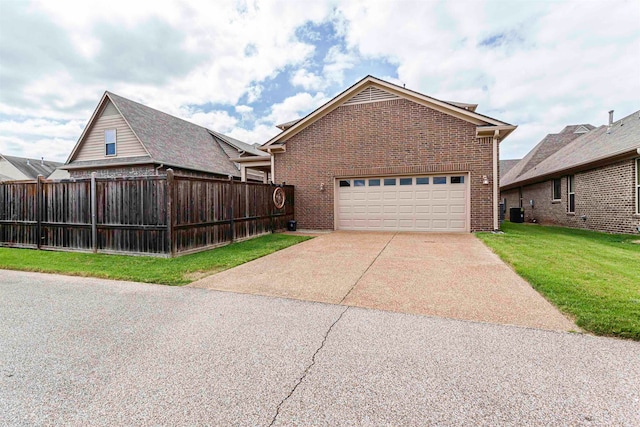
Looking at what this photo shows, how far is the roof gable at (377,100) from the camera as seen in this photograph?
1134 cm

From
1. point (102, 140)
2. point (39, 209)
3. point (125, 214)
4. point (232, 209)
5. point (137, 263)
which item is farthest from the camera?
point (102, 140)

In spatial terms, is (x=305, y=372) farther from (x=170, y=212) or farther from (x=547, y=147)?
(x=547, y=147)

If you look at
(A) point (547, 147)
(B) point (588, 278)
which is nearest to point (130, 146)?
(B) point (588, 278)

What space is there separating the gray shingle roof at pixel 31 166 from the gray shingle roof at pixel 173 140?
21.5 metres

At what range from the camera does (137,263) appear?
22.7ft

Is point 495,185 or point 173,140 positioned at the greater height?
point 173,140

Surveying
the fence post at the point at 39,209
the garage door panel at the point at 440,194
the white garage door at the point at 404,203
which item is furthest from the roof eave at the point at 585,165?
the fence post at the point at 39,209

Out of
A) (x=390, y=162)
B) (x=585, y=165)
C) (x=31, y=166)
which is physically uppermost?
(x=31, y=166)

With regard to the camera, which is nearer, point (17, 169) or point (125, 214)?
point (125, 214)

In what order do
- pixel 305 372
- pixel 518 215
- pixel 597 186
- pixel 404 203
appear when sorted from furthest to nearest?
pixel 518 215
pixel 404 203
pixel 597 186
pixel 305 372

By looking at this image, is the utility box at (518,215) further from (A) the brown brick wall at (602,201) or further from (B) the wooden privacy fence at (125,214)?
(B) the wooden privacy fence at (125,214)

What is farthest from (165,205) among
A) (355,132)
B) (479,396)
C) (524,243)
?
(524,243)

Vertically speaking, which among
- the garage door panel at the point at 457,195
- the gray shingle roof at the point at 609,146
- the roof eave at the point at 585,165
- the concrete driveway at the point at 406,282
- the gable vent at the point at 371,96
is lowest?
the concrete driveway at the point at 406,282

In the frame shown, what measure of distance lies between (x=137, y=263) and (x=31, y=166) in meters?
36.4
